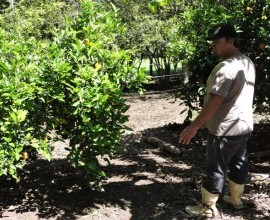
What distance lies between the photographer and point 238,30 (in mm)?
5957

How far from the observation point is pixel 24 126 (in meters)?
4.23

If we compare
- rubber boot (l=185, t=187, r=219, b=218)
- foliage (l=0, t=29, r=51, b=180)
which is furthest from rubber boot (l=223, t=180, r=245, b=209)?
foliage (l=0, t=29, r=51, b=180)

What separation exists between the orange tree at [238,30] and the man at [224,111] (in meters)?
2.05

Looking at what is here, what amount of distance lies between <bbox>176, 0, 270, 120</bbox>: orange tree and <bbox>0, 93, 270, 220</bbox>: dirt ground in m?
1.14

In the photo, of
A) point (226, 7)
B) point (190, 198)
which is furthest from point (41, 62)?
point (226, 7)

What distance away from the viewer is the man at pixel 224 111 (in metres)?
3.80

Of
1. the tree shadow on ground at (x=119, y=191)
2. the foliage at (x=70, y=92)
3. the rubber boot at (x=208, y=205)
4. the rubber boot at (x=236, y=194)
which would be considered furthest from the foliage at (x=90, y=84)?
the rubber boot at (x=236, y=194)

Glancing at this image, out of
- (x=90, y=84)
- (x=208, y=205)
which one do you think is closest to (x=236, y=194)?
(x=208, y=205)

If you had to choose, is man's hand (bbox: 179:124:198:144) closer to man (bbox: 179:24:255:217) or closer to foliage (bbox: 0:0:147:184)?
man (bbox: 179:24:255:217)

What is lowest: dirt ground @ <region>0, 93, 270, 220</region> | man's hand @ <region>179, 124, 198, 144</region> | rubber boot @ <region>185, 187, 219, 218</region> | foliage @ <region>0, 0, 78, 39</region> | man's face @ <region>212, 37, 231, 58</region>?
dirt ground @ <region>0, 93, 270, 220</region>

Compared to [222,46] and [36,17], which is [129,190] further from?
[36,17]

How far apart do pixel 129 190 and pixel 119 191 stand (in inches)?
5.3

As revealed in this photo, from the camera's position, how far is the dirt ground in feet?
14.8

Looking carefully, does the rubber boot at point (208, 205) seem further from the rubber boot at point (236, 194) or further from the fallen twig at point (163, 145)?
the fallen twig at point (163, 145)
